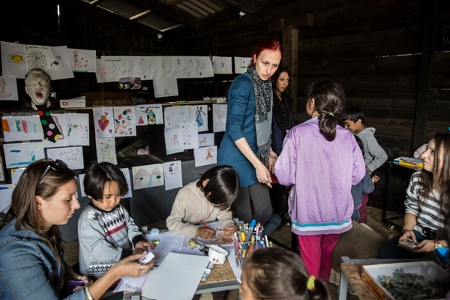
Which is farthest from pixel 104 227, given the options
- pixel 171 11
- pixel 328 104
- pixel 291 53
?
pixel 171 11

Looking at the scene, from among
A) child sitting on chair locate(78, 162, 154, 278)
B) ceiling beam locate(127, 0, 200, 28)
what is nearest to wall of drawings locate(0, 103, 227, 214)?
child sitting on chair locate(78, 162, 154, 278)

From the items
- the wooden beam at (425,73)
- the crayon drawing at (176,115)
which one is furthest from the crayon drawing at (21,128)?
the wooden beam at (425,73)

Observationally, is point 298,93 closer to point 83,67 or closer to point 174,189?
point 174,189

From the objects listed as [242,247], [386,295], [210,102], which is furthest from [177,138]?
[386,295]

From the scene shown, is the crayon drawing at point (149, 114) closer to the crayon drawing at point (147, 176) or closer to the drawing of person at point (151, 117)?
the drawing of person at point (151, 117)

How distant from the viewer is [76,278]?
1630mm

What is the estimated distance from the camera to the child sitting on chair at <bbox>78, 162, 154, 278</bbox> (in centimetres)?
178

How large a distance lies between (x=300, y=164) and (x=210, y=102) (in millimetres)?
2190

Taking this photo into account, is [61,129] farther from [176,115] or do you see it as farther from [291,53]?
[291,53]

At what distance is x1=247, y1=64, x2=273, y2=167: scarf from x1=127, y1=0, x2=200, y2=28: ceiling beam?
15.1 ft

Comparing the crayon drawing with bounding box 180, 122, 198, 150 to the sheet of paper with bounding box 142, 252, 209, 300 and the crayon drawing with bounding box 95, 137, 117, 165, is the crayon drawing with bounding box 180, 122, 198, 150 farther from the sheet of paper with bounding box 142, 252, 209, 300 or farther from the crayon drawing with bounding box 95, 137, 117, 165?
the sheet of paper with bounding box 142, 252, 209, 300

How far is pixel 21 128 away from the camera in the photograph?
2877 millimetres

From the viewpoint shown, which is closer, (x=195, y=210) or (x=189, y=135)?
(x=195, y=210)

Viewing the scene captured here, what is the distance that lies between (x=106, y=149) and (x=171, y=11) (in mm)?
4057
